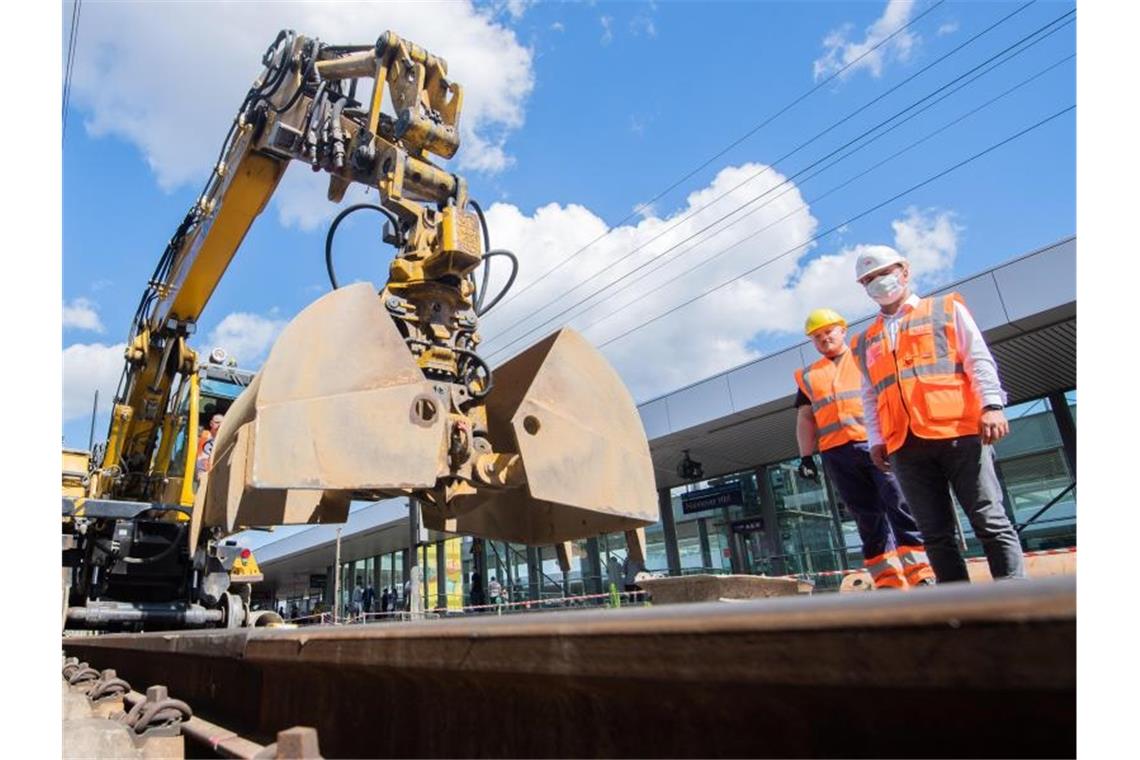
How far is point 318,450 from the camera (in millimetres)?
2773

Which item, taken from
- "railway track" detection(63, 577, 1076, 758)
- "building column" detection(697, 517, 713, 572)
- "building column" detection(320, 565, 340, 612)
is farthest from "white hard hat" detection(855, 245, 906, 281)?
"building column" detection(320, 565, 340, 612)

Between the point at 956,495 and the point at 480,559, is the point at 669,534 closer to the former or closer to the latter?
the point at 480,559

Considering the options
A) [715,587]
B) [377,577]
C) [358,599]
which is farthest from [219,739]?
[358,599]

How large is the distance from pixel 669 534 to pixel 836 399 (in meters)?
13.8

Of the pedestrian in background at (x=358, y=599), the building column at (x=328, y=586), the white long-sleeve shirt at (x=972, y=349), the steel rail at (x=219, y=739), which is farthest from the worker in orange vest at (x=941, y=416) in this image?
the building column at (x=328, y=586)

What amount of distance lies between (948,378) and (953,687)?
298cm

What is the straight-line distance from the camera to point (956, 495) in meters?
3.20

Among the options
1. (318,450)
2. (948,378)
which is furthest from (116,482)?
(948,378)

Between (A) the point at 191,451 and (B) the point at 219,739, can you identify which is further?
(A) the point at 191,451

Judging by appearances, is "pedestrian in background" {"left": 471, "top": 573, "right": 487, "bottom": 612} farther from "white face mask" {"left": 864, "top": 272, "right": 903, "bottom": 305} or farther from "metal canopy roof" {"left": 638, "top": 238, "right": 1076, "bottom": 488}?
"white face mask" {"left": 864, "top": 272, "right": 903, "bottom": 305}

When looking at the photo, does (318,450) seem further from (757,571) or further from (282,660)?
(757,571)

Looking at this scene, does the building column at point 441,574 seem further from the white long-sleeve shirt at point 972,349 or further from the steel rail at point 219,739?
the steel rail at point 219,739

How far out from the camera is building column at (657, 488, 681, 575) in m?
17.4

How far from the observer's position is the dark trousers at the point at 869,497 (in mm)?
4172
